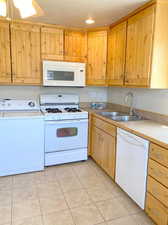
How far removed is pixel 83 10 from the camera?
7.86ft

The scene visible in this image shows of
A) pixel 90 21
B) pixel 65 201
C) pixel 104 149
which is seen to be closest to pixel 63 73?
pixel 90 21

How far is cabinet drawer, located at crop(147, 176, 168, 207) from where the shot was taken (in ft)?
5.07

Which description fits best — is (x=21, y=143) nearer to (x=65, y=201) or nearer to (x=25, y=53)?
(x=65, y=201)

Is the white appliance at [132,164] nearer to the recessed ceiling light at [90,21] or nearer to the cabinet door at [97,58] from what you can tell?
the cabinet door at [97,58]

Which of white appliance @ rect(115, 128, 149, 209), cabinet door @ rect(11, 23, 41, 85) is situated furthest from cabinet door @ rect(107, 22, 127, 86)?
cabinet door @ rect(11, 23, 41, 85)

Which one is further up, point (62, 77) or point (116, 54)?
point (116, 54)

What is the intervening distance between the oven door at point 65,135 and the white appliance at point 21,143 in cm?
13

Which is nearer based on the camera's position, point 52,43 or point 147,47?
point 147,47

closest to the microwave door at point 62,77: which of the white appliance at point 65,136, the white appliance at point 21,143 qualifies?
the white appliance at point 65,136

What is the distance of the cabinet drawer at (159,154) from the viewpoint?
5.01 ft

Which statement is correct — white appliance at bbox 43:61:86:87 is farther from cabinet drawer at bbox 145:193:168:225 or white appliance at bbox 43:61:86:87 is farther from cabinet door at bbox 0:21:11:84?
cabinet drawer at bbox 145:193:168:225

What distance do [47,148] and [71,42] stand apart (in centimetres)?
193

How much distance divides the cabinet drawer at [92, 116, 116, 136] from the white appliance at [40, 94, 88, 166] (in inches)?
6.6

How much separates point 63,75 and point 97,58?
0.73 meters
